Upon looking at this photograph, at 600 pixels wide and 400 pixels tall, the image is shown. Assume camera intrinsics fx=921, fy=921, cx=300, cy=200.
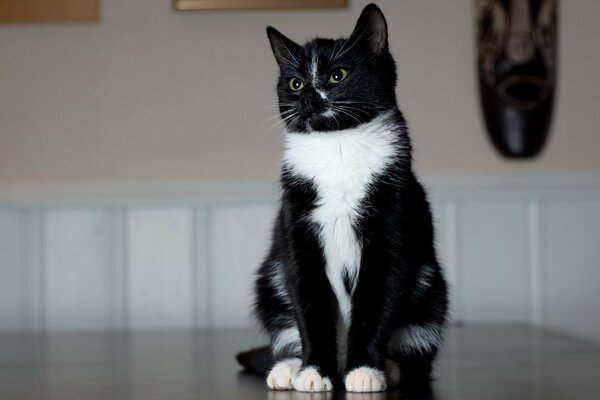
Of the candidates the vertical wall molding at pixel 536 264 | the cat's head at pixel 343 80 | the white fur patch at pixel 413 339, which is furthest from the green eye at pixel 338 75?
the vertical wall molding at pixel 536 264

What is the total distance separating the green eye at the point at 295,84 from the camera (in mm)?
1012

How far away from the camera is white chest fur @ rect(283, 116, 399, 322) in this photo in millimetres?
985

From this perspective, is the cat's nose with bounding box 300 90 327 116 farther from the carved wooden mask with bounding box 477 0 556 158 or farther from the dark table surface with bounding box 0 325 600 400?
the carved wooden mask with bounding box 477 0 556 158

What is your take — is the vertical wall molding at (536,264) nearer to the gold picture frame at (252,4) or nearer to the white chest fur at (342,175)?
the gold picture frame at (252,4)

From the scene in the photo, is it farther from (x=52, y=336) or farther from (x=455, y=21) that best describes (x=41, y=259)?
(x=455, y=21)

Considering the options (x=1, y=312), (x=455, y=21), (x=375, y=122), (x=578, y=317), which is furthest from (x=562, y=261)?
(x=1, y=312)

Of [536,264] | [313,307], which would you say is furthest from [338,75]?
[536,264]

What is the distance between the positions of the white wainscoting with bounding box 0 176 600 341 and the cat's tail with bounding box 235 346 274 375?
0.74m

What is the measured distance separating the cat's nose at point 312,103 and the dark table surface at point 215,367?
30 cm

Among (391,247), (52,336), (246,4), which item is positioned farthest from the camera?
(246,4)

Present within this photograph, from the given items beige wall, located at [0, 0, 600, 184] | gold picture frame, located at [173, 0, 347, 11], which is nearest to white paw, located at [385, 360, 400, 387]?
beige wall, located at [0, 0, 600, 184]

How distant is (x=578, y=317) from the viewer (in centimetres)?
190

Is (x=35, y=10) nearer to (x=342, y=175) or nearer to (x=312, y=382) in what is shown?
(x=342, y=175)

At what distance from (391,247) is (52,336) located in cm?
95
